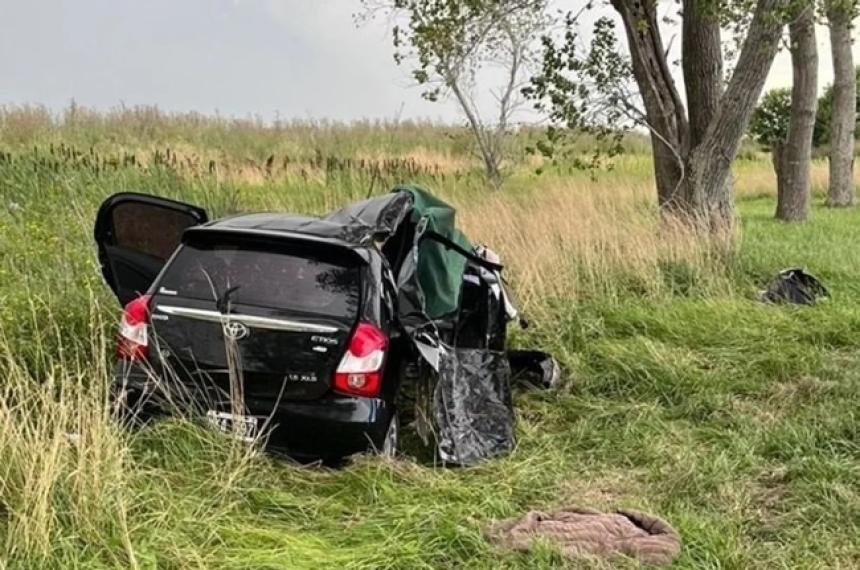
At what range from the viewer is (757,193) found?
21734 mm

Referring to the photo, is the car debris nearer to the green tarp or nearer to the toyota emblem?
the green tarp

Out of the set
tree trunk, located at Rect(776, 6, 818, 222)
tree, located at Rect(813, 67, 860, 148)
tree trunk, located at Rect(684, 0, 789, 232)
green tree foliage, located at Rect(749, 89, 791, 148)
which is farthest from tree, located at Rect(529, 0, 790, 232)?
tree, located at Rect(813, 67, 860, 148)

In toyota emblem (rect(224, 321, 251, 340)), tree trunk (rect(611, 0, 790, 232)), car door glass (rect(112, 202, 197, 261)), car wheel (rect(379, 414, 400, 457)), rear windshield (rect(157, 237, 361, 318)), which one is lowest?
car wheel (rect(379, 414, 400, 457))

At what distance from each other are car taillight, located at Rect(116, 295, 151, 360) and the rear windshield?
14 cm

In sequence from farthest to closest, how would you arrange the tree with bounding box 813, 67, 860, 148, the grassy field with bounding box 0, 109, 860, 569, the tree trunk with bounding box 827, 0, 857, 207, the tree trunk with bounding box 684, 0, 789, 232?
the tree with bounding box 813, 67, 860, 148, the tree trunk with bounding box 827, 0, 857, 207, the tree trunk with bounding box 684, 0, 789, 232, the grassy field with bounding box 0, 109, 860, 569

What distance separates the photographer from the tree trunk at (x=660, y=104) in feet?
34.4

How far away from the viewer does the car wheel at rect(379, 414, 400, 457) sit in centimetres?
471

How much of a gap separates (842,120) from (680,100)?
7.81m

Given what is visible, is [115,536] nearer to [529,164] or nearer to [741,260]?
[741,260]

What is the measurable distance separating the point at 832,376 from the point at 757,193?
16.6 meters

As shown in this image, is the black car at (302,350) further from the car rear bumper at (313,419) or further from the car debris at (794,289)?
the car debris at (794,289)

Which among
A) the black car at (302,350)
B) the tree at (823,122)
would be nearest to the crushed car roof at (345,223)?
the black car at (302,350)

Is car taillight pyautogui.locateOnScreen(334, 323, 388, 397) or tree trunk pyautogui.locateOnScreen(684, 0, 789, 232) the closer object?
car taillight pyautogui.locateOnScreen(334, 323, 388, 397)

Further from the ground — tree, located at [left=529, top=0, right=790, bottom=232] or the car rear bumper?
tree, located at [left=529, top=0, right=790, bottom=232]
